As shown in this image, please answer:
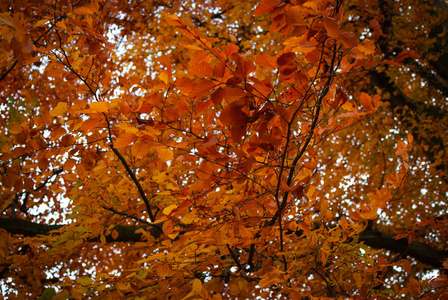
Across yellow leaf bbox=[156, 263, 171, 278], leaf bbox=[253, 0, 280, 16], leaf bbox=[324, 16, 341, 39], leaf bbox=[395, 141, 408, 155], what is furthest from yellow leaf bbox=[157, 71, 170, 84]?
leaf bbox=[395, 141, 408, 155]

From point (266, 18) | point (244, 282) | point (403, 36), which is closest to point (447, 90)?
point (403, 36)

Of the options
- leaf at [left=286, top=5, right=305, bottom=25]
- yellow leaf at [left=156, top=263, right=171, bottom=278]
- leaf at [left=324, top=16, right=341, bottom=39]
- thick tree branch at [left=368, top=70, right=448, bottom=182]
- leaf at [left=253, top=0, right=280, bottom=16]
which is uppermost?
thick tree branch at [left=368, top=70, right=448, bottom=182]

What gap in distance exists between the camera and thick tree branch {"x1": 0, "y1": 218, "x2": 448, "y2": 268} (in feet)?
10.2

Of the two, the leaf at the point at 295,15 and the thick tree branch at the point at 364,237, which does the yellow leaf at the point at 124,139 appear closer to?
the leaf at the point at 295,15

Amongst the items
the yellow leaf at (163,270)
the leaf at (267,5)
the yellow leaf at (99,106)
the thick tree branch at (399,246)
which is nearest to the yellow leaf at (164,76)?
the yellow leaf at (99,106)

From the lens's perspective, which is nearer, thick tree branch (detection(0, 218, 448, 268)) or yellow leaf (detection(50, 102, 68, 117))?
yellow leaf (detection(50, 102, 68, 117))

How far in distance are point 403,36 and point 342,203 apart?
2813 millimetres

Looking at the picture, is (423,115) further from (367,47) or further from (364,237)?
(367,47)

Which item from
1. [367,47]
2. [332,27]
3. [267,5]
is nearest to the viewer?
[332,27]

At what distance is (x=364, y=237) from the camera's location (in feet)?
13.1

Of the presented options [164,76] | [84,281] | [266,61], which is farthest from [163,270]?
[266,61]

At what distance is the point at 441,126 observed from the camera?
19.6ft

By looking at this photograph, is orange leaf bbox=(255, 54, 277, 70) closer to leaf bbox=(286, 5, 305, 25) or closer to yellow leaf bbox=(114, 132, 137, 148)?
leaf bbox=(286, 5, 305, 25)

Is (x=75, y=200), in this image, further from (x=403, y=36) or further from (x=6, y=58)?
(x=403, y=36)
